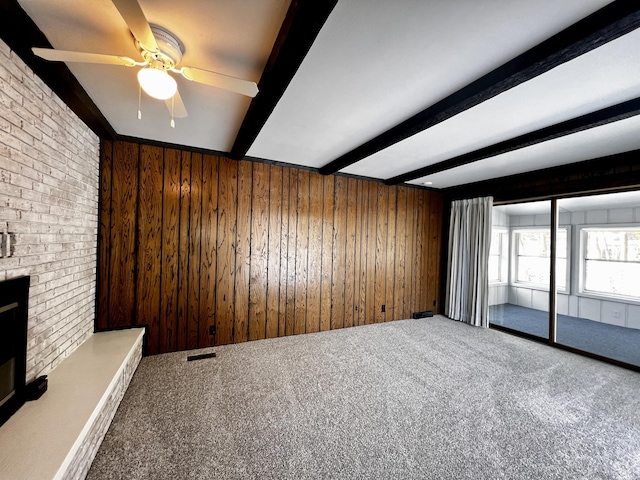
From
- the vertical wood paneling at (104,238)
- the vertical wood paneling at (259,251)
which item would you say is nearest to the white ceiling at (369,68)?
the vertical wood paneling at (104,238)

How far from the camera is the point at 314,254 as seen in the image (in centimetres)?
379

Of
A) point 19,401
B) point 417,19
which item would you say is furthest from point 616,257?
point 19,401

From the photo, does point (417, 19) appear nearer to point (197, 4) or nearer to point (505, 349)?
point (197, 4)

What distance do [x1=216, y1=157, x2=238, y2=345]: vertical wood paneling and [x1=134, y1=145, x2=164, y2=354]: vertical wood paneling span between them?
2.13ft

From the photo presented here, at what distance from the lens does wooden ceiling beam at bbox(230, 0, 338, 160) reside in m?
1.10

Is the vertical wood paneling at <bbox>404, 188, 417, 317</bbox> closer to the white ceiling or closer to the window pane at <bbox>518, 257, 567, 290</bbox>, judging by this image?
the white ceiling

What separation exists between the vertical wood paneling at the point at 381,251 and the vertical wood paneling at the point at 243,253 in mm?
2180

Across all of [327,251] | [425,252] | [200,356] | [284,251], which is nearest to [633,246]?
[425,252]

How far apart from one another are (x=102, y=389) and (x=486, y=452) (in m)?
2.63

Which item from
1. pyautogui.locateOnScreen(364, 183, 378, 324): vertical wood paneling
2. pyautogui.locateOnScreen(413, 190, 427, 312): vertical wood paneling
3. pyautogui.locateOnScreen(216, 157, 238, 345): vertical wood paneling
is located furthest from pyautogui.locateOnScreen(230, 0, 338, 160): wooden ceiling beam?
pyautogui.locateOnScreen(413, 190, 427, 312): vertical wood paneling

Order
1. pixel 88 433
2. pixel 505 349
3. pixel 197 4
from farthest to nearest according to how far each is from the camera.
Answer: pixel 505 349 < pixel 88 433 < pixel 197 4

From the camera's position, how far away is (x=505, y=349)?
10.8 feet

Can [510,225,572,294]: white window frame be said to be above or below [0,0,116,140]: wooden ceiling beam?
below

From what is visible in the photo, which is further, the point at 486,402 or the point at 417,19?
the point at 486,402
